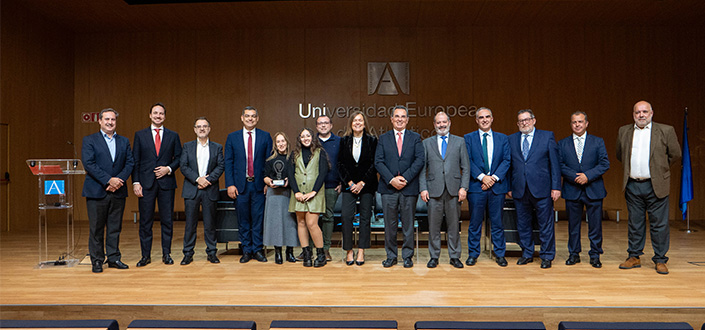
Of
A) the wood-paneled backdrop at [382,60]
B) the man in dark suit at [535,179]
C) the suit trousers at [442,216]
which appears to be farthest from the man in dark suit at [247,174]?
the wood-paneled backdrop at [382,60]

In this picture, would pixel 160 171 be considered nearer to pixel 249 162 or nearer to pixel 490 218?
pixel 249 162

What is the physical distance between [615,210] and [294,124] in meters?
5.77

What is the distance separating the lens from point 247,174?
5.04 m

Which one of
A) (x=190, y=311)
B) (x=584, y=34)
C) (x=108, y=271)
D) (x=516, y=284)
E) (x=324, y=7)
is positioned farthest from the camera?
(x=584, y=34)

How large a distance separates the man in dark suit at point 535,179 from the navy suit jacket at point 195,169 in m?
2.79

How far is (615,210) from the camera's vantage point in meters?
8.84

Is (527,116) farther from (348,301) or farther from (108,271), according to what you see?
(108,271)

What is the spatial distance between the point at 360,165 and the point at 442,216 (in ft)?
2.90

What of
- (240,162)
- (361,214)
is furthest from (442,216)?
(240,162)

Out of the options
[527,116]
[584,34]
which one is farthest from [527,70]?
[527,116]

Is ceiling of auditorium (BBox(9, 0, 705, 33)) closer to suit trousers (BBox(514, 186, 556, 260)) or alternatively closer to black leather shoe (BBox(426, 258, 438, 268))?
suit trousers (BBox(514, 186, 556, 260))

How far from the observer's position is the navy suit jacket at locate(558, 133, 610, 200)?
15.4ft

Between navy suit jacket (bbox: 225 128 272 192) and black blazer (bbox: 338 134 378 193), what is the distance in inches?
30.4

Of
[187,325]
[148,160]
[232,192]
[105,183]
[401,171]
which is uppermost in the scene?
[148,160]
